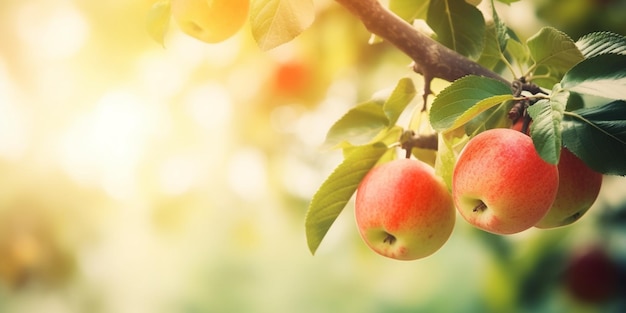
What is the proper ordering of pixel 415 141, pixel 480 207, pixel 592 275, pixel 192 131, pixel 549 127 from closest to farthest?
1. pixel 549 127
2. pixel 480 207
3. pixel 415 141
4. pixel 592 275
5. pixel 192 131

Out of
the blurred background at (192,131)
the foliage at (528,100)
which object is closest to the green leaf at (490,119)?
the foliage at (528,100)

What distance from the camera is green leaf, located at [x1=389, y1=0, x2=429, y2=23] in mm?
708

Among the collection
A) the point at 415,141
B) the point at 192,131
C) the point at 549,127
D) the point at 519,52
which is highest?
the point at 192,131

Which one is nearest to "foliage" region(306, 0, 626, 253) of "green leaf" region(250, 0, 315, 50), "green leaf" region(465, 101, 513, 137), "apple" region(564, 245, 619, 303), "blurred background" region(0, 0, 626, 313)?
"green leaf" region(465, 101, 513, 137)

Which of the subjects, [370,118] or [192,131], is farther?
[192,131]

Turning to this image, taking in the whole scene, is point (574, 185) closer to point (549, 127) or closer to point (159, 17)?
point (549, 127)

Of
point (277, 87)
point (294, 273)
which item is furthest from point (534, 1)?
point (294, 273)

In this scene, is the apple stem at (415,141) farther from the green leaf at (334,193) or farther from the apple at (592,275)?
the apple at (592,275)

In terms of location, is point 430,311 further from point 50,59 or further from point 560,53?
point 560,53

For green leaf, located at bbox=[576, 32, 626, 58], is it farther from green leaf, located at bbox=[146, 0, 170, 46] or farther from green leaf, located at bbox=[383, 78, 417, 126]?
green leaf, located at bbox=[146, 0, 170, 46]

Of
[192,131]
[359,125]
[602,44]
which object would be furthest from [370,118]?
[192,131]

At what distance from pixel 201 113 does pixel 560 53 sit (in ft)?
4.48

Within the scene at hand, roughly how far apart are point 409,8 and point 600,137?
25cm

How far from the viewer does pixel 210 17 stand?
0.70 m
